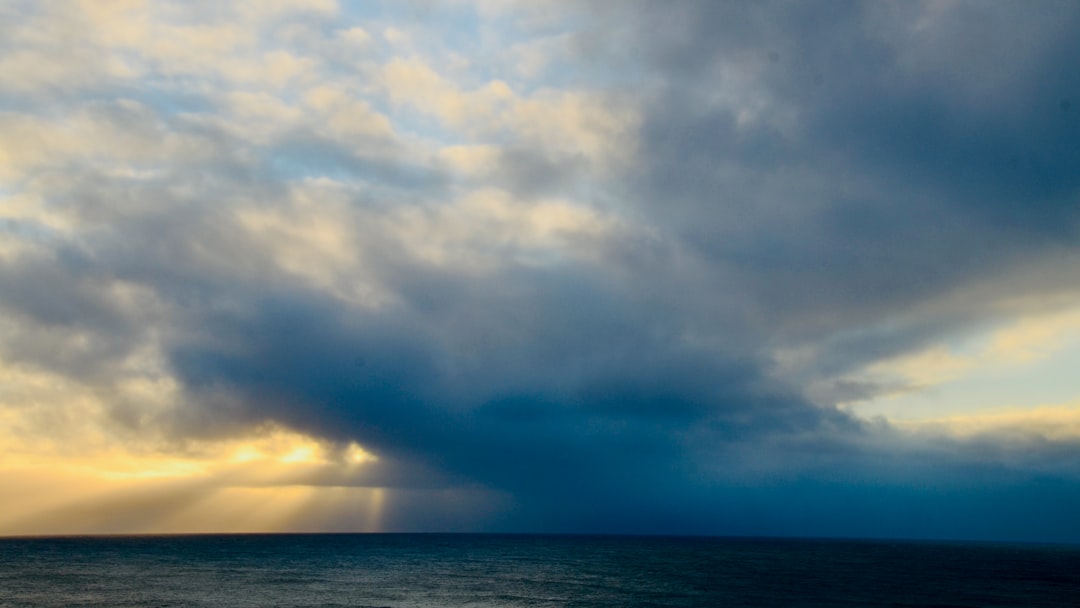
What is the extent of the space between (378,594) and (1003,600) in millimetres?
74705

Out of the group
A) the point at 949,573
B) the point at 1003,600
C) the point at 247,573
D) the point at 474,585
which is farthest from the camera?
the point at 949,573

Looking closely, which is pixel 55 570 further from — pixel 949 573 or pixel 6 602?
pixel 949 573

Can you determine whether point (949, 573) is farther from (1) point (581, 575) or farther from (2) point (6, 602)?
(2) point (6, 602)

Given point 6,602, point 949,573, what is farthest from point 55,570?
point 949,573

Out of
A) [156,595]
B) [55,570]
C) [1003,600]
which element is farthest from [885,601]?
[55,570]

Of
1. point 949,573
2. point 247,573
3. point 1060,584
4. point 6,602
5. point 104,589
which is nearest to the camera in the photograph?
point 6,602

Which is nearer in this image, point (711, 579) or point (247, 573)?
point (711, 579)

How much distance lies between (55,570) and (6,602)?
5730 centimetres

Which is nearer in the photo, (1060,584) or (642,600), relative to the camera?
(642,600)

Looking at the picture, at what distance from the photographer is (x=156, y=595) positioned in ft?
271

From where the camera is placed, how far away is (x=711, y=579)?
358 ft

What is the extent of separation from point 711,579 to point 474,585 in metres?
38.3

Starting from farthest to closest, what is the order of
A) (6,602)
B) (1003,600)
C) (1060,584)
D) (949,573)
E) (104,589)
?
1. (949,573)
2. (1060,584)
3. (104,589)
4. (1003,600)
5. (6,602)

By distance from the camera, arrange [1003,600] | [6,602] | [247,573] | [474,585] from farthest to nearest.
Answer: [247,573] < [474,585] < [1003,600] < [6,602]
